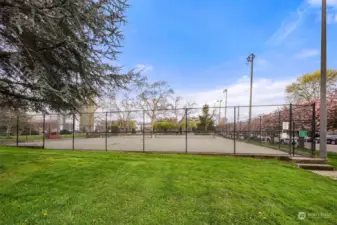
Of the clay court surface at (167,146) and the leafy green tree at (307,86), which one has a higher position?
the leafy green tree at (307,86)

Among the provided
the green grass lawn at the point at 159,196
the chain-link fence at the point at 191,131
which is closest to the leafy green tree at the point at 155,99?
the chain-link fence at the point at 191,131

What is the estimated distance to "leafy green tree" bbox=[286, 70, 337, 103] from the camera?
2125 cm

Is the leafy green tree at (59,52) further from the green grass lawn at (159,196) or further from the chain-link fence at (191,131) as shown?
the chain-link fence at (191,131)

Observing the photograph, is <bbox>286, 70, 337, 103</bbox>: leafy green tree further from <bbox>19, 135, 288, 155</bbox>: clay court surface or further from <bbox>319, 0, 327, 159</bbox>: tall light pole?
<bbox>319, 0, 327, 159</bbox>: tall light pole

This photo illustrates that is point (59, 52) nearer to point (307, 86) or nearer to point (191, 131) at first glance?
point (191, 131)

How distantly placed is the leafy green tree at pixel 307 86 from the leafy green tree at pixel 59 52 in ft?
81.7

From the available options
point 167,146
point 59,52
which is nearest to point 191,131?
point 167,146

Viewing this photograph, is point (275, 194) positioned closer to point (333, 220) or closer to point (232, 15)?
point (333, 220)

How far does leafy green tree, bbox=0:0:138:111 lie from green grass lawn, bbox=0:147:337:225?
1815 mm

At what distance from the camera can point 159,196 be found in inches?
137

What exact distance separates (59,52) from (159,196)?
144 inches

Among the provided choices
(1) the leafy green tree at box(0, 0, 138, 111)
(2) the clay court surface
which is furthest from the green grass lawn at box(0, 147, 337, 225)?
(2) the clay court surface

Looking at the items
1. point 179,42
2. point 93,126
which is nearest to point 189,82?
point 179,42

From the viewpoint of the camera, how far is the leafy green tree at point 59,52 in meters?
3.19
